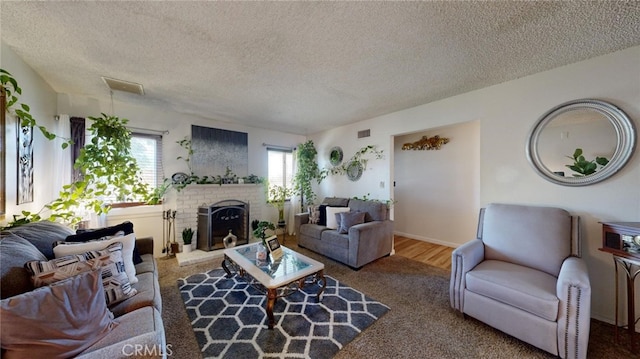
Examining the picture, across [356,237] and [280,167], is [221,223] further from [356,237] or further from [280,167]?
[356,237]

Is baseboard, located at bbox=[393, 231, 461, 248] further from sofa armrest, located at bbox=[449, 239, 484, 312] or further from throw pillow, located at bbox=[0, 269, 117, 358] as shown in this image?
throw pillow, located at bbox=[0, 269, 117, 358]

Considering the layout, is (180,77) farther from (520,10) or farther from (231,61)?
(520,10)

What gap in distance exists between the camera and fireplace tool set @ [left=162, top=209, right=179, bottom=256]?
11.1ft

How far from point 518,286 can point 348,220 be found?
6.39 feet

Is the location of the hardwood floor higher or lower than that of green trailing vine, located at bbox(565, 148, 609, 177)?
lower

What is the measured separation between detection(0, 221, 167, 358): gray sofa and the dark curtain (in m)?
1.40

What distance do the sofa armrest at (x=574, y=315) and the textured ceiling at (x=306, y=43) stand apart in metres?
1.82

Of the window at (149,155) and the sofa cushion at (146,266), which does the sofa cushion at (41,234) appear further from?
the window at (149,155)

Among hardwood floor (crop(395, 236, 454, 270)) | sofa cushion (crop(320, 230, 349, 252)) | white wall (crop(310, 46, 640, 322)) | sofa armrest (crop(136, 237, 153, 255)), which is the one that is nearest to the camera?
white wall (crop(310, 46, 640, 322))

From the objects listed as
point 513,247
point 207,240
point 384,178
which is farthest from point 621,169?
point 207,240

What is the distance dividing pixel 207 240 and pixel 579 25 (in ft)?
15.6

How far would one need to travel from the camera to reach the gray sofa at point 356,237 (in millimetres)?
2887

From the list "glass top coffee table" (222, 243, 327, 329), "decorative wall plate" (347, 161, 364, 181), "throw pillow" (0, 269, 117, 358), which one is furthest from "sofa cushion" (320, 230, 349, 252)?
"throw pillow" (0, 269, 117, 358)

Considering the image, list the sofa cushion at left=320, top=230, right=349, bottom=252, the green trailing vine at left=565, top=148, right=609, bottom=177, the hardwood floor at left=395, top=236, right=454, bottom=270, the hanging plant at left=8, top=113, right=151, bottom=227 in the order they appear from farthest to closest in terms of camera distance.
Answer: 1. the hardwood floor at left=395, top=236, right=454, bottom=270
2. the sofa cushion at left=320, top=230, right=349, bottom=252
3. the hanging plant at left=8, top=113, right=151, bottom=227
4. the green trailing vine at left=565, top=148, right=609, bottom=177
